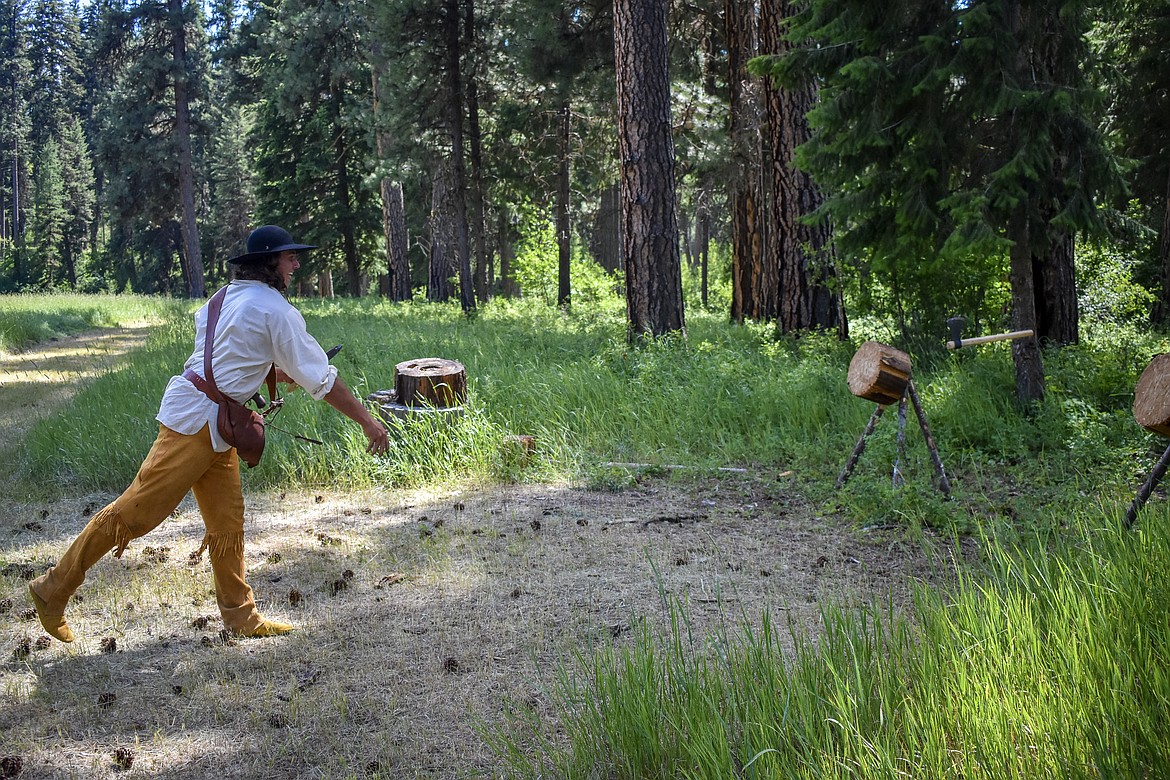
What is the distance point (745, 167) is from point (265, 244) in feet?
41.4

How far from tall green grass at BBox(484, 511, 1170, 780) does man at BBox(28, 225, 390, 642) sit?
1840 mm

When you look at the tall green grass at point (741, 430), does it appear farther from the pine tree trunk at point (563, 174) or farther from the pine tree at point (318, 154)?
the pine tree at point (318, 154)

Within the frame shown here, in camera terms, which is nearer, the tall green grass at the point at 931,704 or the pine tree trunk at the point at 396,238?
the tall green grass at the point at 931,704

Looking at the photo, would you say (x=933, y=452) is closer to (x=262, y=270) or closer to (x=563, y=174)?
(x=262, y=270)

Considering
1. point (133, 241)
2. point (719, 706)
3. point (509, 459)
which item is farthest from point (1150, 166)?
point (133, 241)

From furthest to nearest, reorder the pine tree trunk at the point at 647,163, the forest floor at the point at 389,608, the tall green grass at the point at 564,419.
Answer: the pine tree trunk at the point at 647,163, the tall green grass at the point at 564,419, the forest floor at the point at 389,608

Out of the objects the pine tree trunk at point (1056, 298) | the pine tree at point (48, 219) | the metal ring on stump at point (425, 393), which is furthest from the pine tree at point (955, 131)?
the pine tree at point (48, 219)

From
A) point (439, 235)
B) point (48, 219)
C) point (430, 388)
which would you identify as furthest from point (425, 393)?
point (48, 219)

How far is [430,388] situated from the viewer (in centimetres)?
830

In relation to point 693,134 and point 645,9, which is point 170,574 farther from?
point 693,134

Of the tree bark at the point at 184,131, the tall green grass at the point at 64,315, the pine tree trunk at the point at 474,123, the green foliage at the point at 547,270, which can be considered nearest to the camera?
the tall green grass at the point at 64,315

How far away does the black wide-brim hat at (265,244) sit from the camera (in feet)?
14.7

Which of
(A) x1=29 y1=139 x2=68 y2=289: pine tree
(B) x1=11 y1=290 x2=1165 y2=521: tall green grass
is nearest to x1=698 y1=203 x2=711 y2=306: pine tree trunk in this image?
(B) x1=11 y1=290 x2=1165 y2=521: tall green grass

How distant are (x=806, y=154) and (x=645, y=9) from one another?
5.01m
